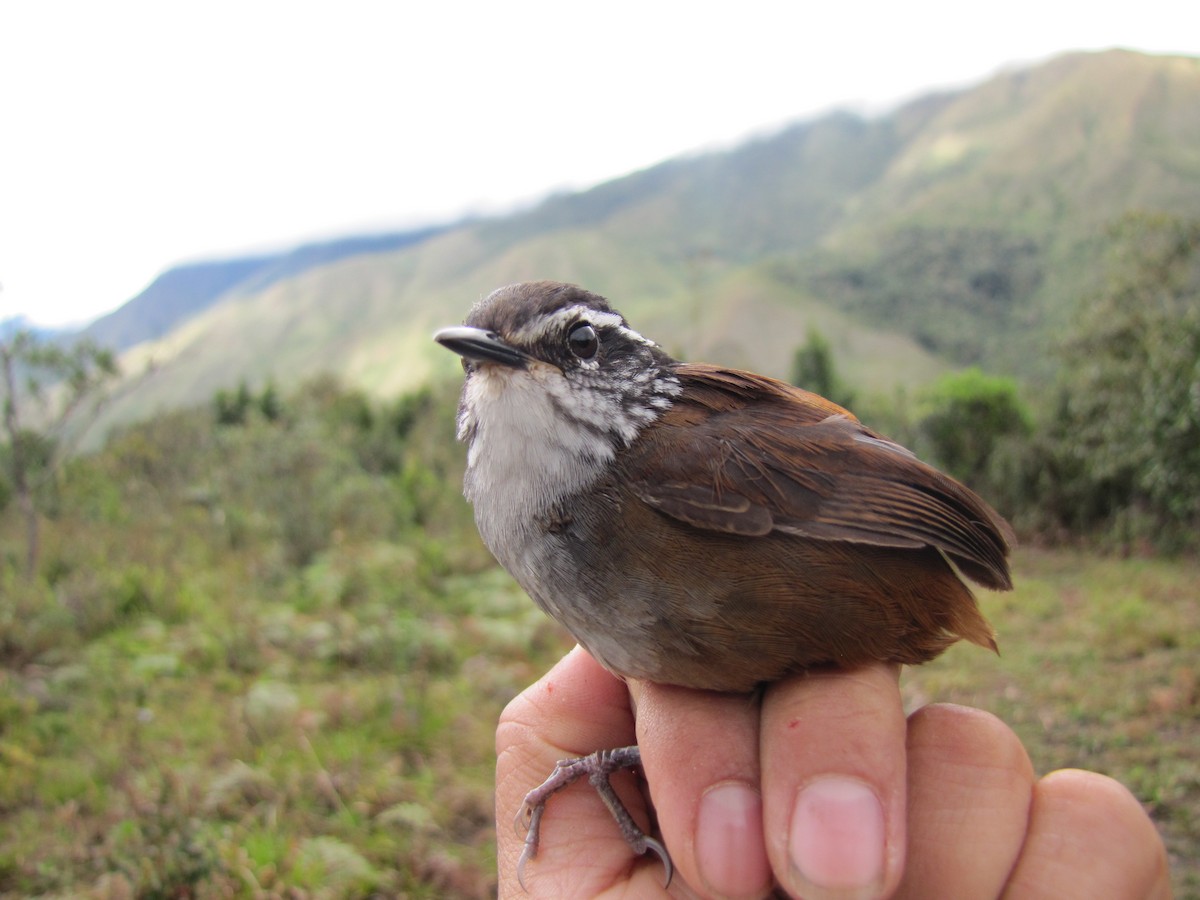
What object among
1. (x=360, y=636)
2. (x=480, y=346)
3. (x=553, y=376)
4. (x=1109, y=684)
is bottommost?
(x=1109, y=684)

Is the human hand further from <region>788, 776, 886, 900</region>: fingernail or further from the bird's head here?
the bird's head

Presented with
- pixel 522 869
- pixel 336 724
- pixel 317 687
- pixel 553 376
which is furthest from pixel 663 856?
pixel 317 687

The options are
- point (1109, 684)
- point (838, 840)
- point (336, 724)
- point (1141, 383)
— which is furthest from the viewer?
point (1141, 383)

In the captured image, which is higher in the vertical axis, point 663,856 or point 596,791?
point 596,791

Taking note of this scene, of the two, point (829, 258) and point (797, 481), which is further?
point (829, 258)

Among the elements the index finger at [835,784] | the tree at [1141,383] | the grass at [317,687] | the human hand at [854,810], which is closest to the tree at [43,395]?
the grass at [317,687]

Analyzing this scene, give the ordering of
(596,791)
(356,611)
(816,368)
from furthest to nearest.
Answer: (816,368) < (356,611) < (596,791)

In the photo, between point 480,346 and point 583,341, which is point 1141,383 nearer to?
point 583,341
